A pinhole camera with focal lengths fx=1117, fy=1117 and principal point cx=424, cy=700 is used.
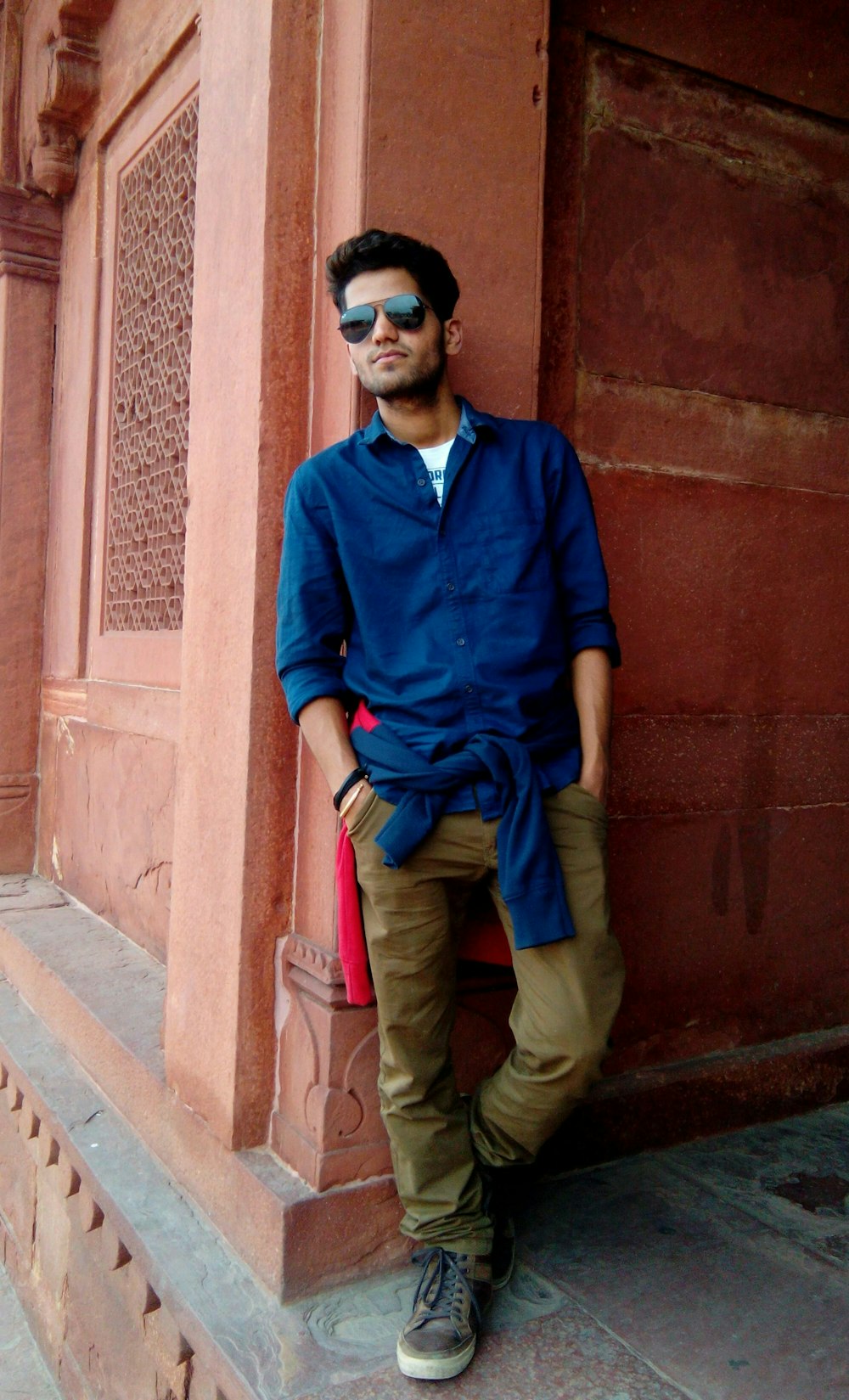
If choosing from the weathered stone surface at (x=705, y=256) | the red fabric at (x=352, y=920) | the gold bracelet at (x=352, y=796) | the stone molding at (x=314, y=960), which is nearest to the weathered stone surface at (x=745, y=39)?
the weathered stone surface at (x=705, y=256)

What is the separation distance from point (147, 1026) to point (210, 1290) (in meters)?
0.96

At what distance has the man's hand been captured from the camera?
2.04 meters

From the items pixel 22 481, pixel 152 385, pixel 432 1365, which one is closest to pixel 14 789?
pixel 22 481

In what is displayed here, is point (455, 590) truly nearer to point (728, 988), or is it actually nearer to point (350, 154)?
point (350, 154)

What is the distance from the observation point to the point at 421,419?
2.09m

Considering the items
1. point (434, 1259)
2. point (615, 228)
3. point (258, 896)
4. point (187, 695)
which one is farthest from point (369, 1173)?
point (615, 228)

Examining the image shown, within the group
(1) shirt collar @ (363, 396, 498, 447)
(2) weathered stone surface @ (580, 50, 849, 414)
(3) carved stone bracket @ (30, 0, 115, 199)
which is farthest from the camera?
(3) carved stone bracket @ (30, 0, 115, 199)

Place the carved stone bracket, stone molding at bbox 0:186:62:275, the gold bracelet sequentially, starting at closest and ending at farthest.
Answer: the gold bracelet → the carved stone bracket → stone molding at bbox 0:186:62:275

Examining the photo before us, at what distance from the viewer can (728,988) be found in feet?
9.61

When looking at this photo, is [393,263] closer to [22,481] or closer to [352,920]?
[352,920]

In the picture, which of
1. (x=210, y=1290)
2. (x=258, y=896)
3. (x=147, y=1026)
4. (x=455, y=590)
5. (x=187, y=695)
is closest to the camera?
(x=455, y=590)

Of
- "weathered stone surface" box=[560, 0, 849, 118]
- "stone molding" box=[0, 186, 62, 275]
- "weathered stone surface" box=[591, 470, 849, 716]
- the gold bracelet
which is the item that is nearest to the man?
the gold bracelet

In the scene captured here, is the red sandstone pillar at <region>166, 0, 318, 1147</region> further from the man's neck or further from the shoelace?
Answer: the shoelace

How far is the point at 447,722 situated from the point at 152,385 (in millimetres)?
2484
